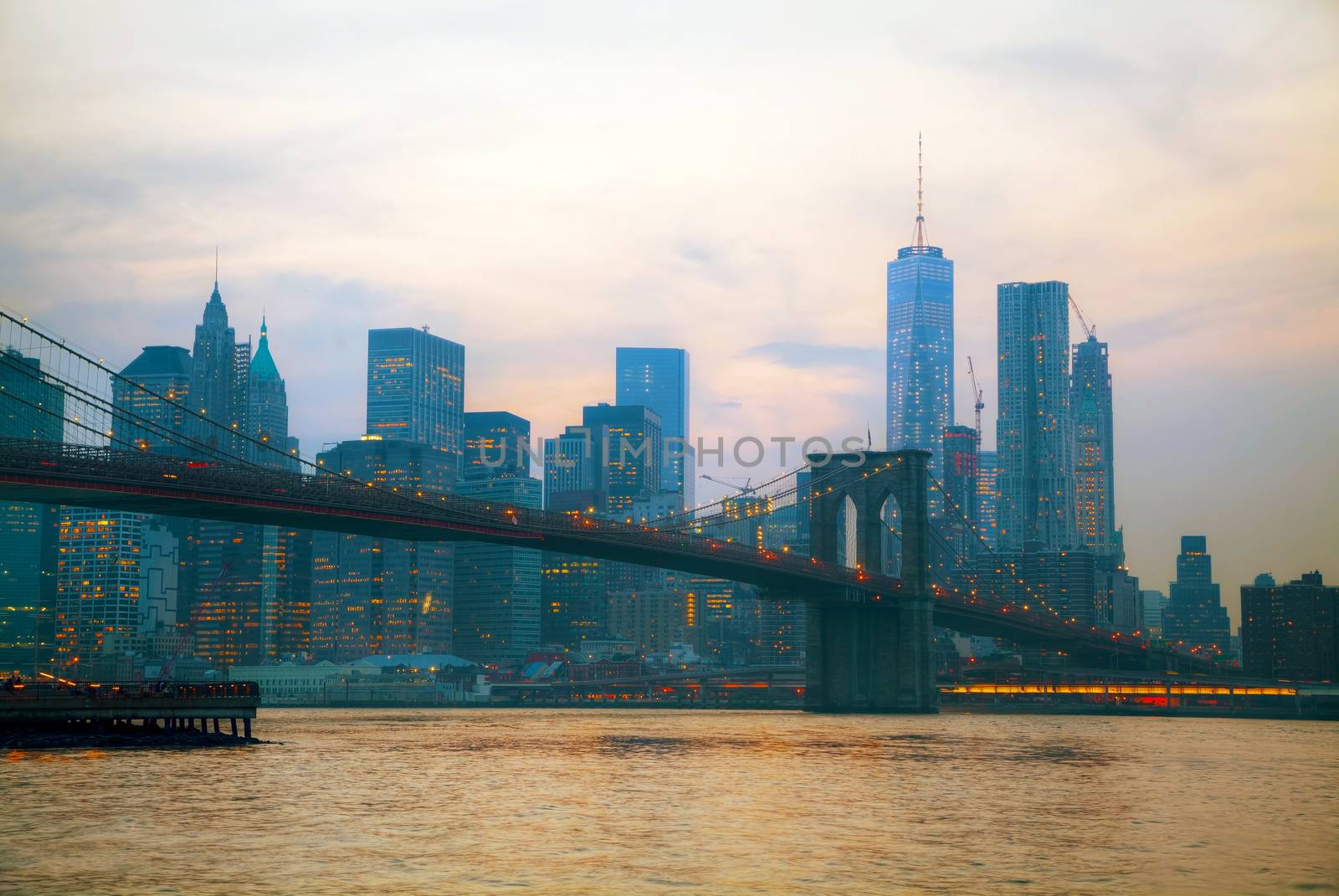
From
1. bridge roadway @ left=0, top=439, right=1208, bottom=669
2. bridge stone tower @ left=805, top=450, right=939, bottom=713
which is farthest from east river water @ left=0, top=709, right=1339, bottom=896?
bridge stone tower @ left=805, top=450, right=939, bottom=713

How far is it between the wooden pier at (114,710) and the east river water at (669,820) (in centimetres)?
205

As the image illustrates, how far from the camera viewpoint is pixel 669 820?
43500 mm

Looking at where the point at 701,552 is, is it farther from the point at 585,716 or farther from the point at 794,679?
the point at 794,679

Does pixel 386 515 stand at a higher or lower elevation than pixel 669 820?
higher

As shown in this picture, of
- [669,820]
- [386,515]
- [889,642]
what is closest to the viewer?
[669,820]

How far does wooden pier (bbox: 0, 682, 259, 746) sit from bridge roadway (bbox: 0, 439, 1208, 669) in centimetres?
886

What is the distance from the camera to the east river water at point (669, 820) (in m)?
33.1

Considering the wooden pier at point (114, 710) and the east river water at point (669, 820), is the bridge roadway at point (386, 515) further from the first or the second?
the east river water at point (669, 820)

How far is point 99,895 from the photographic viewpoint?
30469 mm

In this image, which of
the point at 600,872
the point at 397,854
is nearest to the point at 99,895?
the point at 397,854

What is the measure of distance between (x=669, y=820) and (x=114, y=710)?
3192cm

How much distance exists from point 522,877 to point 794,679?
161561 mm

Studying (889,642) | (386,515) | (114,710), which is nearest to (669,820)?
(114,710)

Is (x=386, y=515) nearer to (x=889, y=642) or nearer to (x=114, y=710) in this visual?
(x=114, y=710)
